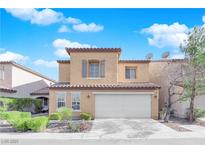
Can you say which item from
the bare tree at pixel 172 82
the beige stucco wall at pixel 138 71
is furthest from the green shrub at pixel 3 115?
the bare tree at pixel 172 82

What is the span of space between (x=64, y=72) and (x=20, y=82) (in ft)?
25.1

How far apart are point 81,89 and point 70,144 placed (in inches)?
461

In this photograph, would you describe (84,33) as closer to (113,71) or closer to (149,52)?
(113,71)

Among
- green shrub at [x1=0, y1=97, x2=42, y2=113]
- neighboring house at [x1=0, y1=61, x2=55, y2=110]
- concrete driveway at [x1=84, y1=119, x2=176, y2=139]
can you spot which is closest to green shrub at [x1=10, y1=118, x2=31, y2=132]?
concrete driveway at [x1=84, y1=119, x2=176, y2=139]

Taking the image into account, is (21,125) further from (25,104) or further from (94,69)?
(25,104)

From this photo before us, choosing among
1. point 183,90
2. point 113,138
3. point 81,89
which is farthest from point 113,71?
point 113,138

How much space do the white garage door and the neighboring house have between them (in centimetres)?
1039

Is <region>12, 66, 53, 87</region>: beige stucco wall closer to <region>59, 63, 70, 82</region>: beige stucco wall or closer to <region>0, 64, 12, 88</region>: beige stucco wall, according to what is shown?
<region>0, 64, 12, 88</region>: beige stucco wall

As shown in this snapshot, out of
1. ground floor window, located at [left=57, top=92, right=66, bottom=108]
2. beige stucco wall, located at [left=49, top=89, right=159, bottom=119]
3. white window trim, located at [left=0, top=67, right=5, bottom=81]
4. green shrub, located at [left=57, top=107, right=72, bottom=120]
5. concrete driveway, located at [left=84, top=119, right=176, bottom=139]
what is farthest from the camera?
white window trim, located at [left=0, top=67, right=5, bottom=81]

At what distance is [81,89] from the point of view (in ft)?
83.0

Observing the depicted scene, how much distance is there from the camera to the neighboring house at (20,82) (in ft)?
103

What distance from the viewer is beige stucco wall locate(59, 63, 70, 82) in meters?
28.7
